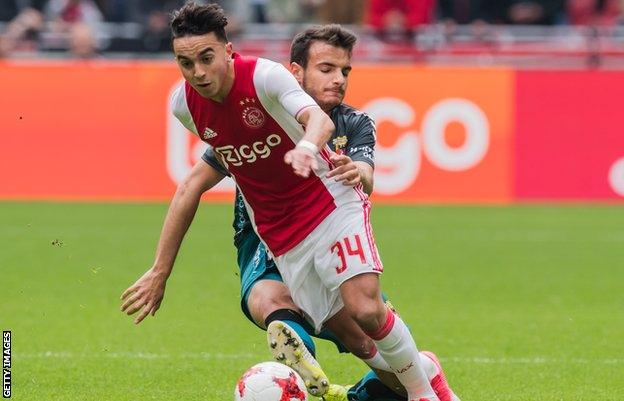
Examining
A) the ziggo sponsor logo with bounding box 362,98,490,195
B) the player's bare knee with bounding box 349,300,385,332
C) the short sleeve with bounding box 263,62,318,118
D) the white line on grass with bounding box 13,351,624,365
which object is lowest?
the ziggo sponsor logo with bounding box 362,98,490,195

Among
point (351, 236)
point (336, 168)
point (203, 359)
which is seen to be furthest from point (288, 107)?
point (203, 359)

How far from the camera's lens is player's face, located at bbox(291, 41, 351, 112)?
20.8ft

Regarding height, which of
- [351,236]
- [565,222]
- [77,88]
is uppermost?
[351,236]

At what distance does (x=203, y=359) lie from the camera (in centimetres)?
771

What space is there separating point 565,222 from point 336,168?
10.0 meters

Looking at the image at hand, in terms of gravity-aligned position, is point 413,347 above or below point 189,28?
below

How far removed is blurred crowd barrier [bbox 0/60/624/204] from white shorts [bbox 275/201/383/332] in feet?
31.8

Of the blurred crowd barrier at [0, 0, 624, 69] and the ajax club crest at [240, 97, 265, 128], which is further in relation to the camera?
the blurred crowd barrier at [0, 0, 624, 69]

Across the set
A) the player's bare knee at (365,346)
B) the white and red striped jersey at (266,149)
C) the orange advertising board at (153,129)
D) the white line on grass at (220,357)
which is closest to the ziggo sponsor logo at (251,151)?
the white and red striped jersey at (266,149)

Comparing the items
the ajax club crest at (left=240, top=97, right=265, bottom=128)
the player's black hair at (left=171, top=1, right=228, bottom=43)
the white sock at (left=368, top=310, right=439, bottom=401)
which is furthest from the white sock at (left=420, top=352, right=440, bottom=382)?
the player's black hair at (left=171, top=1, right=228, bottom=43)

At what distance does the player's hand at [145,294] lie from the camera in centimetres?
618

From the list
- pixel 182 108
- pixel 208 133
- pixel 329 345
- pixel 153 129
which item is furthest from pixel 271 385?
pixel 153 129

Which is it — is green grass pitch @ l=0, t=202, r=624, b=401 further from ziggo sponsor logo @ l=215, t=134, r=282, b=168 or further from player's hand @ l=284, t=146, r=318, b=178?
player's hand @ l=284, t=146, r=318, b=178

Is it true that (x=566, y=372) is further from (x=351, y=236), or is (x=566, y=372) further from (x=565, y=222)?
(x=565, y=222)
